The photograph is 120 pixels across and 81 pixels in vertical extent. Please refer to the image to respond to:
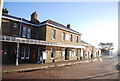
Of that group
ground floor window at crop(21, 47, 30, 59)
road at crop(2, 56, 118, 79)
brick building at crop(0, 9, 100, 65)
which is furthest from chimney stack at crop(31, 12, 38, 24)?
road at crop(2, 56, 118, 79)

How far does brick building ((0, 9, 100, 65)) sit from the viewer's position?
14.5m

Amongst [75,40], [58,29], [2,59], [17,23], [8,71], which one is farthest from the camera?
[75,40]

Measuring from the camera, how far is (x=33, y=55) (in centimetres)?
1677

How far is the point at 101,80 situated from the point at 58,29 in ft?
44.2

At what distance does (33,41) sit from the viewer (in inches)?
532

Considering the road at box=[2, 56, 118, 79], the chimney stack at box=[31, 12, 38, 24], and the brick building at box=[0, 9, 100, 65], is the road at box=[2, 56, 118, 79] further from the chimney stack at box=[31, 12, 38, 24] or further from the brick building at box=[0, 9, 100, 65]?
the chimney stack at box=[31, 12, 38, 24]

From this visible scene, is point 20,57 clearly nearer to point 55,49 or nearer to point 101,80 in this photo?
point 55,49

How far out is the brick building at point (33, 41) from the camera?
14477 mm

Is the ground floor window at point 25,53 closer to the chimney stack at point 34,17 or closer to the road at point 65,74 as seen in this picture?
the chimney stack at point 34,17

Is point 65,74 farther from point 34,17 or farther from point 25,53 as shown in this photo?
point 34,17

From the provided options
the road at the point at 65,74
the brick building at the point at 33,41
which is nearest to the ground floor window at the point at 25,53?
the brick building at the point at 33,41

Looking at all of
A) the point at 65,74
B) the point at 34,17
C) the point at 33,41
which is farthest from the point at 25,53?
the point at 65,74

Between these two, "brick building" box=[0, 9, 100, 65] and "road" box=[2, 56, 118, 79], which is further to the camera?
"brick building" box=[0, 9, 100, 65]

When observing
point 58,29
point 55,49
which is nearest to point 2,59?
point 55,49
